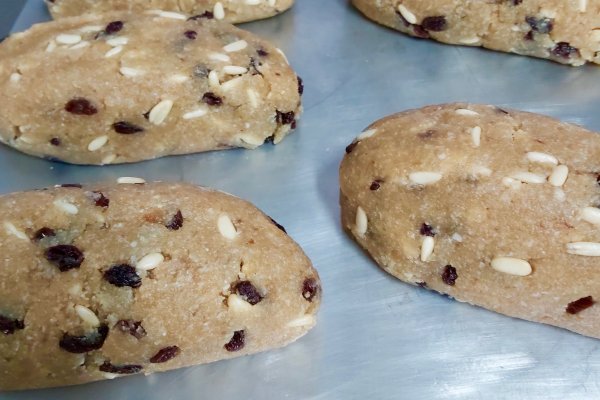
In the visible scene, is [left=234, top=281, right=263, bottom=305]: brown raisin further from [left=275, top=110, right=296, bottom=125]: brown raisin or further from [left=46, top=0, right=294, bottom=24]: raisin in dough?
[left=46, top=0, right=294, bottom=24]: raisin in dough

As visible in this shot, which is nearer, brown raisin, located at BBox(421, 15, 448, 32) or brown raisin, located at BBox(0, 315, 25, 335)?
brown raisin, located at BBox(0, 315, 25, 335)

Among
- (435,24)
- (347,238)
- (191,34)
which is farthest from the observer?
(435,24)

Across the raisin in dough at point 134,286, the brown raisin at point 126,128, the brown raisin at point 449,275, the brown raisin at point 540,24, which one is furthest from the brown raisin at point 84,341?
the brown raisin at point 540,24

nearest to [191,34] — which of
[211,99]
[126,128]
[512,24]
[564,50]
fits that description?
[211,99]

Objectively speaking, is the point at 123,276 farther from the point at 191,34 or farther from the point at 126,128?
the point at 191,34

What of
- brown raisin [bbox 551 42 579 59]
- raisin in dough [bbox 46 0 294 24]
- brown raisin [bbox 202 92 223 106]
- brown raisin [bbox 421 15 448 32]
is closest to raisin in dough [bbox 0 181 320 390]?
brown raisin [bbox 202 92 223 106]

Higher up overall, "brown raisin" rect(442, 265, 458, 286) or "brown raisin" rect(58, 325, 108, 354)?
"brown raisin" rect(442, 265, 458, 286)
